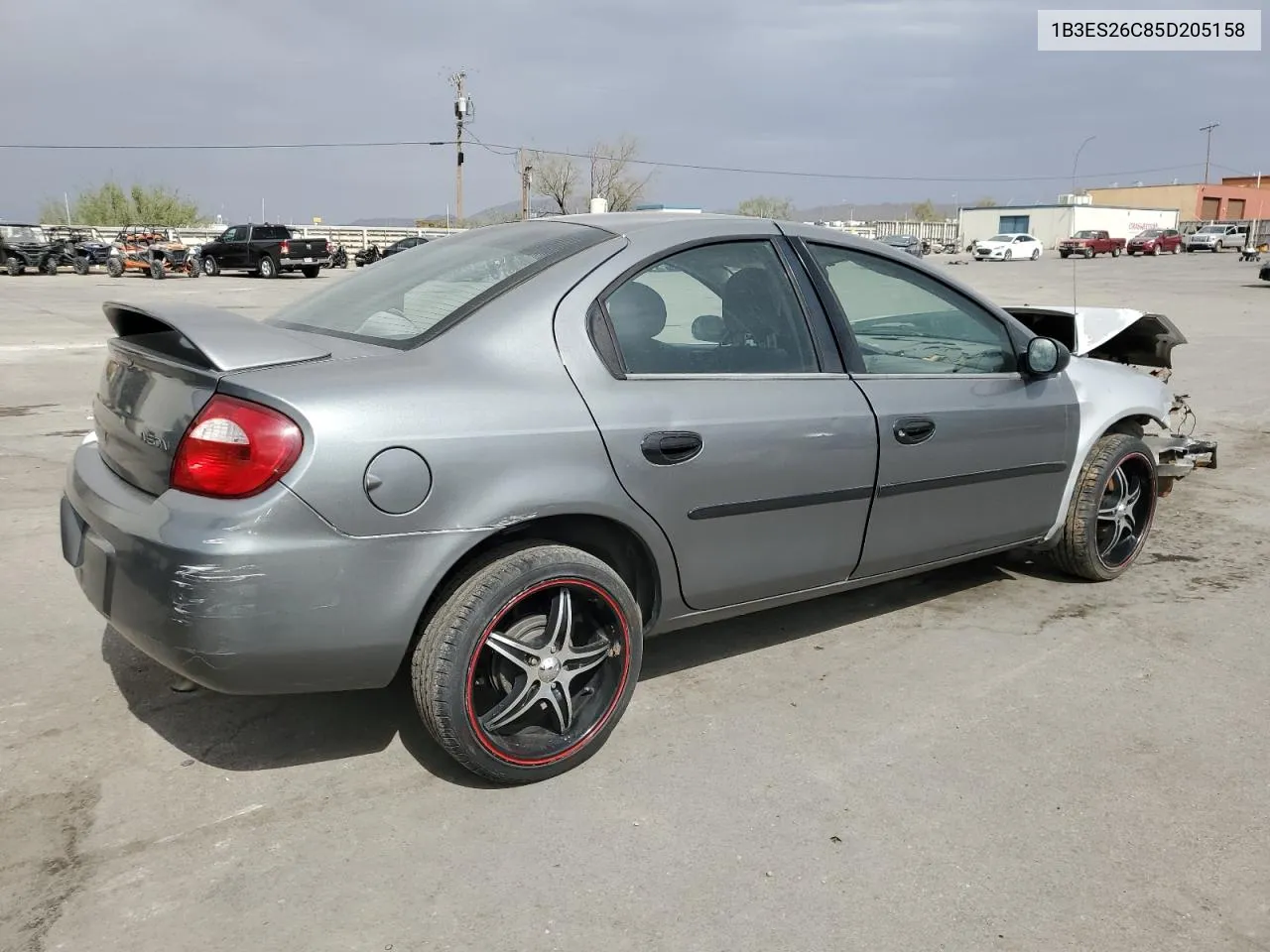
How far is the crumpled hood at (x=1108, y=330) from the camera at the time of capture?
5352 mm

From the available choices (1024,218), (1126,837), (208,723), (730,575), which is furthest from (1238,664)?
(1024,218)

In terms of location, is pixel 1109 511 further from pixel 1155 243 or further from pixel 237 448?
pixel 1155 243

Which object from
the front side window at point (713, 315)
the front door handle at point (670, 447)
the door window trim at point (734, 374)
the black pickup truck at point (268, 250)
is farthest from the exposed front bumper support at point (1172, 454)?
the black pickup truck at point (268, 250)

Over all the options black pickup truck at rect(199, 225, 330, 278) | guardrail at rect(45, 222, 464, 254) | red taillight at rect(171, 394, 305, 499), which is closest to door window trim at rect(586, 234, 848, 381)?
red taillight at rect(171, 394, 305, 499)

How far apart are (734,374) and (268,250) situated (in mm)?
31973

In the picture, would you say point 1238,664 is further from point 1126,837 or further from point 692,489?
point 692,489

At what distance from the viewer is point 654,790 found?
286cm

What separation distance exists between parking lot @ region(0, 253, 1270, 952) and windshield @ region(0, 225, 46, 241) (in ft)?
113

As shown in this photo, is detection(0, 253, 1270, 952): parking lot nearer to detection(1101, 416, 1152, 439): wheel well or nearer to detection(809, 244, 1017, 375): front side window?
detection(1101, 416, 1152, 439): wheel well

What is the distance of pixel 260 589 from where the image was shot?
8.00 ft

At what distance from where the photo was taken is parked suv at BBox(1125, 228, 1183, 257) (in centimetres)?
5653

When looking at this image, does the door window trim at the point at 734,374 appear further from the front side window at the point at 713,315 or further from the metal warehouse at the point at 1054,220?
the metal warehouse at the point at 1054,220

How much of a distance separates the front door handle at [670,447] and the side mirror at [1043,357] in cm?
166

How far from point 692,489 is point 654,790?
2.83ft
